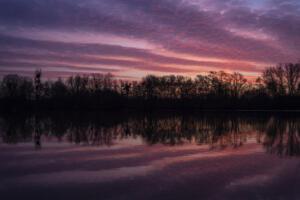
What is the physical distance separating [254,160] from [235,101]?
310 feet

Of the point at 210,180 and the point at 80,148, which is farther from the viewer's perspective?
the point at 80,148

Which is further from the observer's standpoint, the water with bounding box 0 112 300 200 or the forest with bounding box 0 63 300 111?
the forest with bounding box 0 63 300 111

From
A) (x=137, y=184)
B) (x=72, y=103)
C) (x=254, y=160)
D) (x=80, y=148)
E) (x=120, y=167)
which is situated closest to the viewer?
(x=137, y=184)

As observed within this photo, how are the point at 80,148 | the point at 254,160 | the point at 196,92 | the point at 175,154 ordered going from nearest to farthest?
the point at 254,160 < the point at 175,154 < the point at 80,148 < the point at 196,92

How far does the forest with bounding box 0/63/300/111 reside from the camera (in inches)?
3878

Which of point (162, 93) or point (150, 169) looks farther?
point (162, 93)

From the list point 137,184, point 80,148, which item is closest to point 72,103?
point 80,148

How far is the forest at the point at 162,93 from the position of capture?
323ft

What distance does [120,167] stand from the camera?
41.0ft

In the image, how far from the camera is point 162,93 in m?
122

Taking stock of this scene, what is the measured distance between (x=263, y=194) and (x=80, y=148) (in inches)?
416

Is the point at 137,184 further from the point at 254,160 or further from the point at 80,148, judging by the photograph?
the point at 80,148

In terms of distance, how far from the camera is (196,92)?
398 ft

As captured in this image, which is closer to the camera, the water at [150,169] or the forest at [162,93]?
the water at [150,169]
